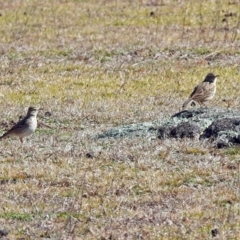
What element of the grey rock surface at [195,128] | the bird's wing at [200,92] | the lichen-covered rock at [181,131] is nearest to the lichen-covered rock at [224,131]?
the grey rock surface at [195,128]

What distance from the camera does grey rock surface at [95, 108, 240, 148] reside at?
1161 cm

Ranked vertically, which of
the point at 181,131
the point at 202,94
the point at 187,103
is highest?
the point at 181,131

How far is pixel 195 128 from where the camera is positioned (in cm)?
1188

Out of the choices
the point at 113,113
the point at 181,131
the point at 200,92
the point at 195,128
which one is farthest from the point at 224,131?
the point at 200,92

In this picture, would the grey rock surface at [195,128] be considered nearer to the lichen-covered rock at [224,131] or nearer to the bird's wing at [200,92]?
the lichen-covered rock at [224,131]

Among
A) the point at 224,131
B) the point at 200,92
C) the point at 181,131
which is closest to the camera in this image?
the point at 224,131

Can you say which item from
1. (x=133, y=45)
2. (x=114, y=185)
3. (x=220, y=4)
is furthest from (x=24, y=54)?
(x=114, y=185)

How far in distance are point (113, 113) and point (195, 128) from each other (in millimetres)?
2515

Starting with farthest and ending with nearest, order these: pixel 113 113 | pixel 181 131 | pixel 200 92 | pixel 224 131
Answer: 1. pixel 200 92
2. pixel 113 113
3. pixel 181 131
4. pixel 224 131

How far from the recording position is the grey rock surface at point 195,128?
38.1ft

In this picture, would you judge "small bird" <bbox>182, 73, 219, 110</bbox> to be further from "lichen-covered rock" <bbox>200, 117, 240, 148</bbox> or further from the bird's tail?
"lichen-covered rock" <bbox>200, 117, 240, 148</bbox>

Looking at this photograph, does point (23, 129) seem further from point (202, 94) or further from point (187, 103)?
point (202, 94)

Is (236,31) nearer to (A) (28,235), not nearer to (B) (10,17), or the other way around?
(B) (10,17)

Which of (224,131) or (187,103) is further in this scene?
(187,103)
